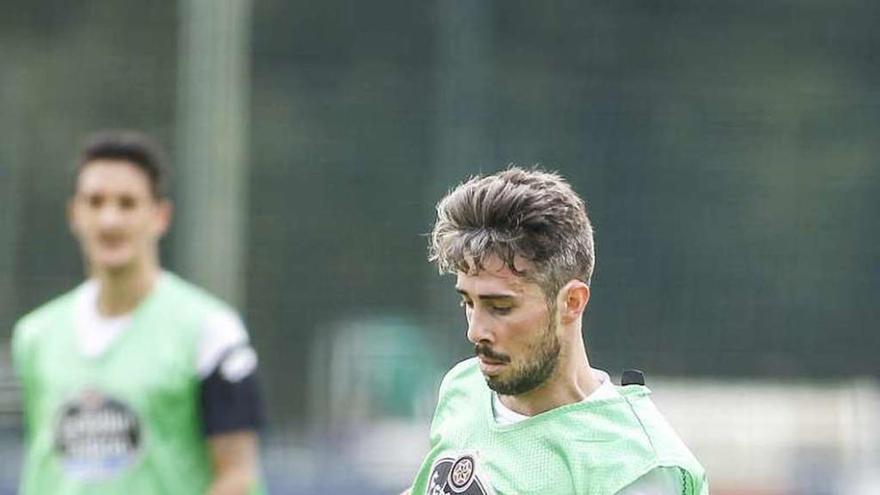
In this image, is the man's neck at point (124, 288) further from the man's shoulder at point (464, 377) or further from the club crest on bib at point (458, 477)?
the club crest on bib at point (458, 477)

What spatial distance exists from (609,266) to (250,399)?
10.5 ft

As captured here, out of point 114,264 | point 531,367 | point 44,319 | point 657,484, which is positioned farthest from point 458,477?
point 44,319

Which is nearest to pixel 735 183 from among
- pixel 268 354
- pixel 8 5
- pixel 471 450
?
pixel 268 354

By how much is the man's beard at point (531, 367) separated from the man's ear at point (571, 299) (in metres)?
0.04

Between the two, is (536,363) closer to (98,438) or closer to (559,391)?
(559,391)

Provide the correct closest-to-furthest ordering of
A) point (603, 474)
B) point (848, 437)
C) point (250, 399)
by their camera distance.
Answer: point (603, 474)
point (250, 399)
point (848, 437)

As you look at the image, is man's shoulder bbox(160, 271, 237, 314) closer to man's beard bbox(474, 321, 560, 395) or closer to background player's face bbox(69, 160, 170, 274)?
background player's face bbox(69, 160, 170, 274)

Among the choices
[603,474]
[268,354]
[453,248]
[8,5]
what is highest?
[8,5]

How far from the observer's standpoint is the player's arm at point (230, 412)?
566 cm

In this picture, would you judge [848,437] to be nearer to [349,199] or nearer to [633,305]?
[633,305]

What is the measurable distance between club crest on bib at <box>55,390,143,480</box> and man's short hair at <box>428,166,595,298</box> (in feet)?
7.20

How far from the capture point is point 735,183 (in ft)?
28.6

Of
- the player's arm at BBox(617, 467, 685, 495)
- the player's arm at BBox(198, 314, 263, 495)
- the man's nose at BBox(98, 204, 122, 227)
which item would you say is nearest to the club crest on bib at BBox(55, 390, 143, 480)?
the player's arm at BBox(198, 314, 263, 495)

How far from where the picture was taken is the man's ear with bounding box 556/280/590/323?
3.68 metres
